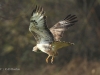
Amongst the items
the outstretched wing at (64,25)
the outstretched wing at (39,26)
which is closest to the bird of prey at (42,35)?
the outstretched wing at (39,26)

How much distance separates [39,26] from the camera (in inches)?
225

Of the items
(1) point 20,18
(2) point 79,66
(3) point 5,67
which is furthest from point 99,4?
(3) point 5,67

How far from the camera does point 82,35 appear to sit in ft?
40.7

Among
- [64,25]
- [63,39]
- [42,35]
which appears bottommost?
[42,35]

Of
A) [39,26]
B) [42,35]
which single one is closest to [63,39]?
[42,35]

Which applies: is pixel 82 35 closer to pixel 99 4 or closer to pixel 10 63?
pixel 99 4

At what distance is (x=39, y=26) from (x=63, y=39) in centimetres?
613

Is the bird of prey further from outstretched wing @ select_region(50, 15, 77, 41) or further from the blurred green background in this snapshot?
the blurred green background

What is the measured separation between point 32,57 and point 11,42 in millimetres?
750

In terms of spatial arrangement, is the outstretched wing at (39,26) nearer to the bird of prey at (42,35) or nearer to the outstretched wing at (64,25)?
the bird of prey at (42,35)

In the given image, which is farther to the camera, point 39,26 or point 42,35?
point 42,35

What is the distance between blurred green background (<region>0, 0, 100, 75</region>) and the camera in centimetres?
1130

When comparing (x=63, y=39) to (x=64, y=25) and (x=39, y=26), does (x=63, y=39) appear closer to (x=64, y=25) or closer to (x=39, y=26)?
(x=64, y=25)

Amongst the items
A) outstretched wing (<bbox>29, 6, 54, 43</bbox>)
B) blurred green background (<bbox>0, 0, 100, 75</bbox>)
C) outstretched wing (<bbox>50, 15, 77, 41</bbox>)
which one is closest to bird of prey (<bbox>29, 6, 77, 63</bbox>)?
outstretched wing (<bbox>29, 6, 54, 43</bbox>)
